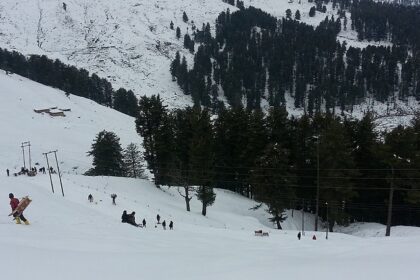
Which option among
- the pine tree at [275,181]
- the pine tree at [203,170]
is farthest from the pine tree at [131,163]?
the pine tree at [275,181]

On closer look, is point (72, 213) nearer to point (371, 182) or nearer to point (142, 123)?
point (142, 123)

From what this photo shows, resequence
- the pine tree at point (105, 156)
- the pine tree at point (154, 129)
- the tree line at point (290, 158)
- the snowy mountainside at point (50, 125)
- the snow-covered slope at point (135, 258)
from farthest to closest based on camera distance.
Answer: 1. the snowy mountainside at point (50, 125)
2. the pine tree at point (105, 156)
3. the pine tree at point (154, 129)
4. the tree line at point (290, 158)
5. the snow-covered slope at point (135, 258)

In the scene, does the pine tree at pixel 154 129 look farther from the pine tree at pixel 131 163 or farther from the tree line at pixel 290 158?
the pine tree at pixel 131 163

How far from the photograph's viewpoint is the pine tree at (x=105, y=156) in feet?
213

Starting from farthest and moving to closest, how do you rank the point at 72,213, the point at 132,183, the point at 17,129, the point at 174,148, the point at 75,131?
the point at 75,131 → the point at 17,129 → the point at 174,148 → the point at 132,183 → the point at 72,213

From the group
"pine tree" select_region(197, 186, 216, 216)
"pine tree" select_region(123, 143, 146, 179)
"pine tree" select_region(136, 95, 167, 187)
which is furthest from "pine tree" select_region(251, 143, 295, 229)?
"pine tree" select_region(123, 143, 146, 179)

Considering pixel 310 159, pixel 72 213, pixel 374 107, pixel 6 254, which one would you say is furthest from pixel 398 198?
pixel 374 107

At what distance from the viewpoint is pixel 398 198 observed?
50.5 meters

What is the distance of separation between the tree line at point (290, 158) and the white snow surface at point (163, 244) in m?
3.64

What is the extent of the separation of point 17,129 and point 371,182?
69.5m

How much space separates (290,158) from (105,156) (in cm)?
2934

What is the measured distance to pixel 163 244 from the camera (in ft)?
63.7

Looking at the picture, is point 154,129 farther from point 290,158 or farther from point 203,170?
point 290,158

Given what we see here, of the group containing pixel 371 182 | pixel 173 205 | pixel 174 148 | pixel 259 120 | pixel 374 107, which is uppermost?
pixel 374 107
